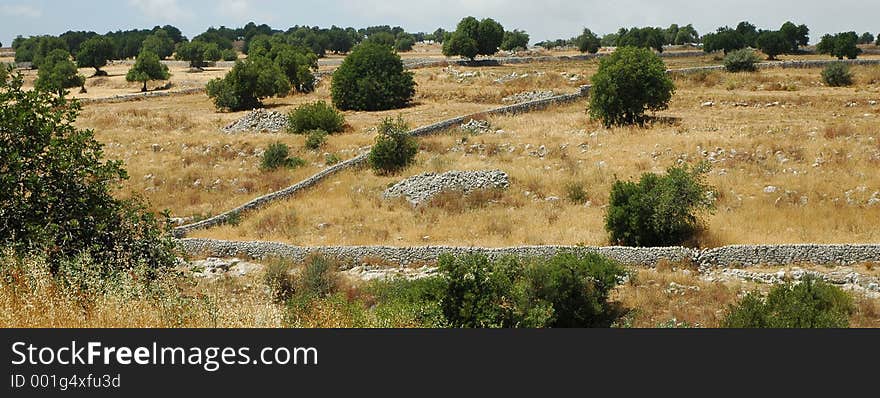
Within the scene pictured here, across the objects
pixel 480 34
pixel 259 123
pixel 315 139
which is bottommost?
pixel 315 139

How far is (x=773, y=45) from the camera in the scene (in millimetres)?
77188

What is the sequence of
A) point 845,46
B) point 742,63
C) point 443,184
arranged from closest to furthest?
point 443,184
point 742,63
point 845,46

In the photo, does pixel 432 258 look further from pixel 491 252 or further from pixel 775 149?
pixel 775 149

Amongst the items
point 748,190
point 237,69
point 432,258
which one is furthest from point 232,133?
point 748,190

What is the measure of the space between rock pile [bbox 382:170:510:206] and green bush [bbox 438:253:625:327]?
389 inches

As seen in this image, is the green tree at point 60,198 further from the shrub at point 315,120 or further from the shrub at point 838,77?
the shrub at point 838,77

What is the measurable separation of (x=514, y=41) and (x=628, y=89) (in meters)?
75.9

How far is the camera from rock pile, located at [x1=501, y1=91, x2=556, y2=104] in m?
49.8

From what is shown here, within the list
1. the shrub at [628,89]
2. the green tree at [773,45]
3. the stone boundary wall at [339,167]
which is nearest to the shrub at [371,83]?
the stone boundary wall at [339,167]

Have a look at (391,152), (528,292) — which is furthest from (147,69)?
(528,292)

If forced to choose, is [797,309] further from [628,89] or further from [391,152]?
[628,89]

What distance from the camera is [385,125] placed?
105ft

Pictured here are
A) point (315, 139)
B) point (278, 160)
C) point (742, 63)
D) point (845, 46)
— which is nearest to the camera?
point (278, 160)

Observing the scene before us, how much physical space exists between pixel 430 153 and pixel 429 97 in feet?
67.4
